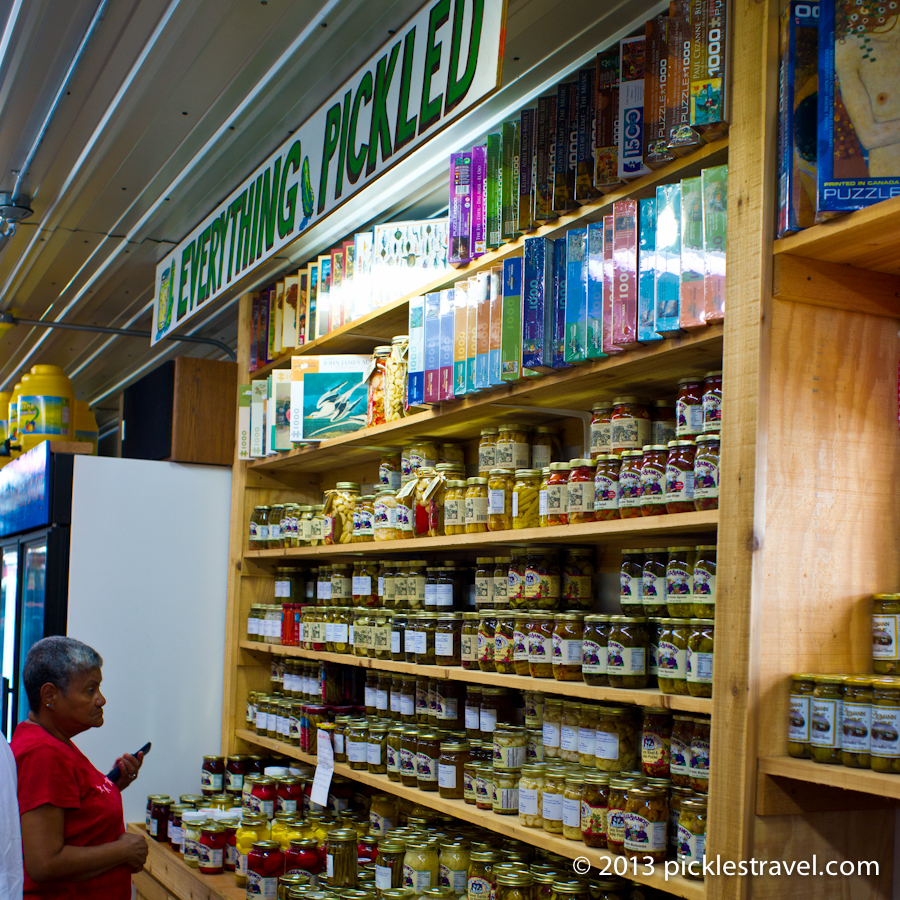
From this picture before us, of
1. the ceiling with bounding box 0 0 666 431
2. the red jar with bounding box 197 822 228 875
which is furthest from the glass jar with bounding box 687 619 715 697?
the red jar with bounding box 197 822 228 875

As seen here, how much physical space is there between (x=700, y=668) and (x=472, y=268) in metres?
1.42

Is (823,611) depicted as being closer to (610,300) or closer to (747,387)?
(747,387)

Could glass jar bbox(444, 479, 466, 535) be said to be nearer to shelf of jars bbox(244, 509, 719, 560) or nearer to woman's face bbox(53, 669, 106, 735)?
shelf of jars bbox(244, 509, 719, 560)

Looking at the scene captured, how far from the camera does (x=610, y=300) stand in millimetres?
2359

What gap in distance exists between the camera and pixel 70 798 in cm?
265

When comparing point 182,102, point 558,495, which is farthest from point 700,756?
point 182,102

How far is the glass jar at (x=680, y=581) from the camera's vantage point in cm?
220

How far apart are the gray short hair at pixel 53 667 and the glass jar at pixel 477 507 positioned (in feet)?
3.88

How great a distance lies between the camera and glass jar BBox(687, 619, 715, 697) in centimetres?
205

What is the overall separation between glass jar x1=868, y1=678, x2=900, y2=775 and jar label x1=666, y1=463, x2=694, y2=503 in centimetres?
59

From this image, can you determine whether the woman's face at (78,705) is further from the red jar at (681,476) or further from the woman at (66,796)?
the red jar at (681,476)

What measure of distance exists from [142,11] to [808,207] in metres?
2.07

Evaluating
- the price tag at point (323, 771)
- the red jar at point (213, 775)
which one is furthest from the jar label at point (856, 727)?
the red jar at point (213, 775)

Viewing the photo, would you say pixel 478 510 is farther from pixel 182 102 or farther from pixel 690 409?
pixel 182 102
